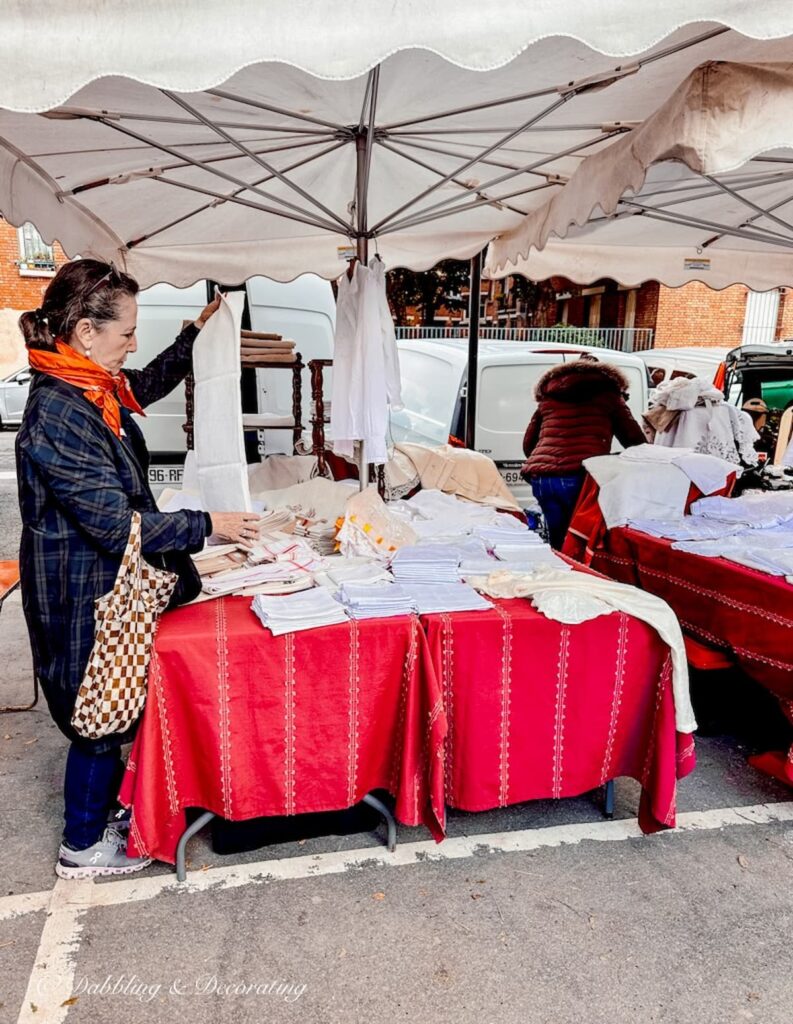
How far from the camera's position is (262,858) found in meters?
2.57

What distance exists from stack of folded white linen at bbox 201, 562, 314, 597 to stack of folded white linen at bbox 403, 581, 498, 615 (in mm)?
406

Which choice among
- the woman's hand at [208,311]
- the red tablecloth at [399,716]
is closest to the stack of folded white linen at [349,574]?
the red tablecloth at [399,716]

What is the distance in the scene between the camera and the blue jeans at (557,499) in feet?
16.7

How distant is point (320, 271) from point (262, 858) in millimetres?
3939

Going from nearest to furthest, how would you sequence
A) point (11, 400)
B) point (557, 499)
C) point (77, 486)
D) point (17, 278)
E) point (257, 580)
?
point (77, 486) → point (257, 580) → point (557, 499) → point (11, 400) → point (17, 278)

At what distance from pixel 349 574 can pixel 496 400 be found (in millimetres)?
3837

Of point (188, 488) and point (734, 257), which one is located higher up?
point (734, 257)

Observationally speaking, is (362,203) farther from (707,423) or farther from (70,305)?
(707,423)

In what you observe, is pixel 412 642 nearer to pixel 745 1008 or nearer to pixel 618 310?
pixel 745 1008

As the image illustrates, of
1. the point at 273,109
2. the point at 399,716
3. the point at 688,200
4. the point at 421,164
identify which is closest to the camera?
the point at 399,716

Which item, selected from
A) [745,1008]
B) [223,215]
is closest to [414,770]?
[745,1008]

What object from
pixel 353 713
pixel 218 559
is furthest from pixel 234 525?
pixel 353 713

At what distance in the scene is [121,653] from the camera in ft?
7.19

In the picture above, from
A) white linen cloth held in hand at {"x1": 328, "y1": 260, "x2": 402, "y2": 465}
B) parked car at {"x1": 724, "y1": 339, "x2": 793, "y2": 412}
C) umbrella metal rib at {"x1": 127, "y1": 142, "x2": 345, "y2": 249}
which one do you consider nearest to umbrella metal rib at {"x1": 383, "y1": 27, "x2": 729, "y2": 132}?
umbrella metal rib at {"x1": 127, "y1": 142, "x2": 345, "y2": 249}
